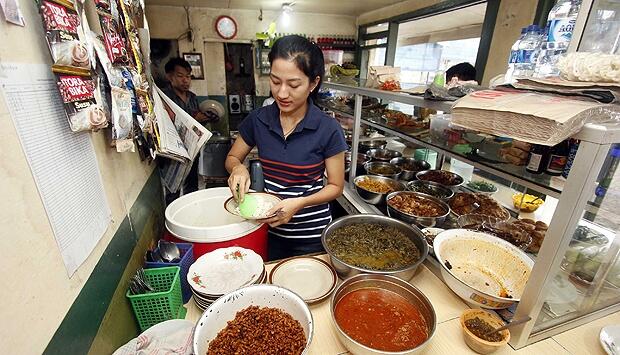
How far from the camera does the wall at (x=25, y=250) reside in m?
0.61

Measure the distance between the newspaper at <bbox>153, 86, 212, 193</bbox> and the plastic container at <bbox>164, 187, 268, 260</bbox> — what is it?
10.6 inches

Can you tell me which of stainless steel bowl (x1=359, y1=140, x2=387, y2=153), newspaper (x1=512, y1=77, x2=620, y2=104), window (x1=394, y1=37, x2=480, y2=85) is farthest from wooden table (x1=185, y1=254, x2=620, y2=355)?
window (x1=394, y1=37, x2=480, y2=85)

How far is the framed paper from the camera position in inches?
235

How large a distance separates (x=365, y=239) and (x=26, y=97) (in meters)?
1.44

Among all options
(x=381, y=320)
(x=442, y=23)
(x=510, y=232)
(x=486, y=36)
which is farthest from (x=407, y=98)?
(x=442, y=23)

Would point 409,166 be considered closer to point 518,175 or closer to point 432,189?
point 432,189

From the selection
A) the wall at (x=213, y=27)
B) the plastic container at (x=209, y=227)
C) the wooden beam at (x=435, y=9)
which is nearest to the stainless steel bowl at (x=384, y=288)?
the plastic container at (x=209, y=227)

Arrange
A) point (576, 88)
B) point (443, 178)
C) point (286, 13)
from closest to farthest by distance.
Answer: point (576, 88) < point (443, 178) < point (286, 13)

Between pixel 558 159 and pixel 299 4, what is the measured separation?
5.58m

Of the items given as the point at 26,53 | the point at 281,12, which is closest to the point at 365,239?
the point at 26,53

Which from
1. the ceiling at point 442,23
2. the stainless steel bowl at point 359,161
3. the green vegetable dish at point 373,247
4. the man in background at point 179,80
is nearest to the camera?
the green vegetable dish at point 373,247

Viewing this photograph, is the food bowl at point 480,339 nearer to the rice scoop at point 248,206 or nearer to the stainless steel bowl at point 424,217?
the stainless steel bowl at point 424,217

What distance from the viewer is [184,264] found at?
1322 mm

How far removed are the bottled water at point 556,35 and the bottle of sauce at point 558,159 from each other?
334 mm
